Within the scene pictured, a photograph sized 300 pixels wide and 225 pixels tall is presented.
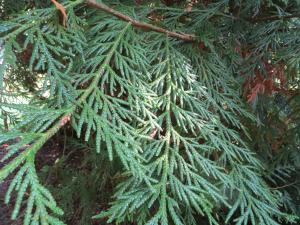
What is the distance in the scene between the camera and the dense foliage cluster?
5.23 ft

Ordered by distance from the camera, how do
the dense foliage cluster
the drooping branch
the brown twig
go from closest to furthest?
the dense foliage cluster < the brown twig < the drooping branch

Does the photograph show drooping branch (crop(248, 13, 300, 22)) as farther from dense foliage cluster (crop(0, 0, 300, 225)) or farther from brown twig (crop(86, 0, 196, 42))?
brown twig (crop(86, 0, 196, 42))

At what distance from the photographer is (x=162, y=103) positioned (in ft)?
6.79

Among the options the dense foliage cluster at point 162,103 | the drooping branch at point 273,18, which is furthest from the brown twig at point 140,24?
the drooping branch at point 273,18

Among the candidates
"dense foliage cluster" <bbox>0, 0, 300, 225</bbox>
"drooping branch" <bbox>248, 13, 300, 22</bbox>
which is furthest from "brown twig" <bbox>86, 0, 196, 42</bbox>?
"drooping branch" <bbox>248, 13, 300, 22</bbox>

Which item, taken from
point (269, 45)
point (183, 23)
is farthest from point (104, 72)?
point (269, 45)

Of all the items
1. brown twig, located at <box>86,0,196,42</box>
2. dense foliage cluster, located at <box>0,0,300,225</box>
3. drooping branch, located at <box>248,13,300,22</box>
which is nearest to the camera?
dense foliage cluster, located at <box>0,0,300,225</box>

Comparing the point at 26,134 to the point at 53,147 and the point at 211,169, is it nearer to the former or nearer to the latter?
the point at 211,169

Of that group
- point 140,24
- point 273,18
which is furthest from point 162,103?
point 273,18

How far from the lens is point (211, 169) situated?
1896 mm

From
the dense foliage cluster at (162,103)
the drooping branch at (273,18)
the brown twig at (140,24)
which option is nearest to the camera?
the dense foliage cluster at (162,103)

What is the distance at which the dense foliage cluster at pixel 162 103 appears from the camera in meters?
1.59

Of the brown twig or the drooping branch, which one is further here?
the drooping branch

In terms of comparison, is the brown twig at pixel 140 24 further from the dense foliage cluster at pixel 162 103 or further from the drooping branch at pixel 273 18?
the drooping branch at pixel 273 18
